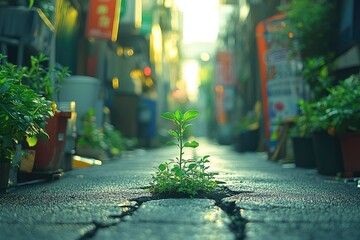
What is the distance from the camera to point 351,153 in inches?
213

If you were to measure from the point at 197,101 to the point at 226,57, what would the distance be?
62.6 meters

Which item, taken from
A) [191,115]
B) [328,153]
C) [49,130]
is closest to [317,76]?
[328,153]

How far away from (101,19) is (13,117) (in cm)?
963

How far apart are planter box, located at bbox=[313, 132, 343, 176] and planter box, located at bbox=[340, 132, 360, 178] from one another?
235 mm

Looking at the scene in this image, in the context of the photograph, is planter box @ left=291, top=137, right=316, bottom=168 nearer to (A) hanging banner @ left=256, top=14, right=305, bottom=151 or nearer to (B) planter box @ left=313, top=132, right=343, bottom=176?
(B) planter box @ left=313, top=132, right=343, bottom=176

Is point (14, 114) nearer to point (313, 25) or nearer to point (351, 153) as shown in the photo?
point (351, 153)

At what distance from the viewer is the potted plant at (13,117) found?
3631 mm

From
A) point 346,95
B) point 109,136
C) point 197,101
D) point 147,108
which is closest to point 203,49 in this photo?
point 197,101

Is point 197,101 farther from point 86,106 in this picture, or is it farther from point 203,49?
point 86,106

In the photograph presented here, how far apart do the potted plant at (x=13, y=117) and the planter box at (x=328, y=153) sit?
3645mm

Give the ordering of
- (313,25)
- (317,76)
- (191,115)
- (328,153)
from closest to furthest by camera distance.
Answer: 1. (191,115)
2. (328,153)
3. (317,76)
4. (313,25)

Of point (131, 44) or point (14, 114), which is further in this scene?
point (131, 44)

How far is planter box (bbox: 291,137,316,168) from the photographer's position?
7520 millimetres

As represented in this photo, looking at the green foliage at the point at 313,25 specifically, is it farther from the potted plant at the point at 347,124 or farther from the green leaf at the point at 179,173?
the green leaf at the point at 179,173
